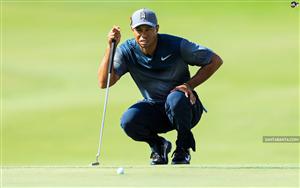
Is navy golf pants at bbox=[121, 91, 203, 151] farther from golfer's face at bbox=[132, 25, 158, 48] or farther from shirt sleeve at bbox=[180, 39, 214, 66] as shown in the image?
golfer's face at bbox=[132, 25, 158, 48]

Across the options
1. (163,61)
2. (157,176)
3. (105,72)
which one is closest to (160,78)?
(163,61)

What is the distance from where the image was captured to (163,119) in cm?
922

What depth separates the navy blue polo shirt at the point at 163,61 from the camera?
29.6 ft

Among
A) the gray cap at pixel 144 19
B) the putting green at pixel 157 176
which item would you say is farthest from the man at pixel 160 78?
the putting green at pixel 157 176

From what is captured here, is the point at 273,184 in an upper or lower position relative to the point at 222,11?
lower

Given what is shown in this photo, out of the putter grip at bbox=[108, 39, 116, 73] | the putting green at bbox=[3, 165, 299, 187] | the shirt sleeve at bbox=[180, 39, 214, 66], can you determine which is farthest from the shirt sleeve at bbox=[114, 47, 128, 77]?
the putting green at bbox=[3, 165, 299, 187]

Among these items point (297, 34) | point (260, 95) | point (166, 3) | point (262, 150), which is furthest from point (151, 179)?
point (166, 3)

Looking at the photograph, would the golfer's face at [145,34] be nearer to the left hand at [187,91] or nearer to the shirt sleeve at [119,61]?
the shirt sleeve at [119,61]

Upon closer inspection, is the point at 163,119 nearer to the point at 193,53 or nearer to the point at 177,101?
the point at 177,101

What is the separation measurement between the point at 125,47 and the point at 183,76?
0.55 meters

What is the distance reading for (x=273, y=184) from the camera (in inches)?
261

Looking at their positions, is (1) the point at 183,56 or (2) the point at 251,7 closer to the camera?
(1) the point at 183,56

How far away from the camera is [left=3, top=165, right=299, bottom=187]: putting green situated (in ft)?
22.1

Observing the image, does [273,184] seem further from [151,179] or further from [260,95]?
[260,95]
